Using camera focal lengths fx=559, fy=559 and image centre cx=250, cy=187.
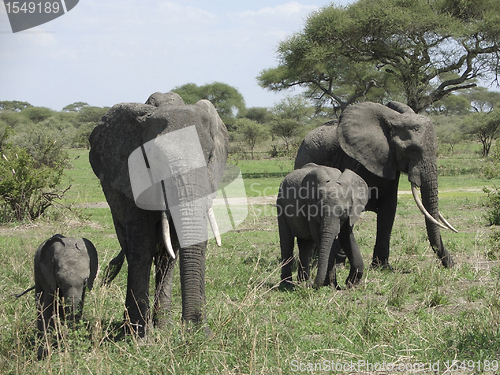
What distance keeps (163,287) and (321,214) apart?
1.94 m

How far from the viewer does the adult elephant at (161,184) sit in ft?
13.1

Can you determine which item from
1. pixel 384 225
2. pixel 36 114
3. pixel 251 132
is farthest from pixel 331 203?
pixel 36 114

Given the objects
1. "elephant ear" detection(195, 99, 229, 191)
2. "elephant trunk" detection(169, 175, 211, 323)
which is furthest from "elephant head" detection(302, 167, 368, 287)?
"elephant trunk" detection(169, 175, 211, 323)

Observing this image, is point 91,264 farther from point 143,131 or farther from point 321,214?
point 321,214

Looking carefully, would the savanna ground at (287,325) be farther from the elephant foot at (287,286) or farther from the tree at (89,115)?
the tree at (89,115)

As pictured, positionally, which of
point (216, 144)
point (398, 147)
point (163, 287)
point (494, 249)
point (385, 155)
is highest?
point (216, 144)

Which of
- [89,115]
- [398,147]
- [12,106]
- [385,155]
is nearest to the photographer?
[398,147]

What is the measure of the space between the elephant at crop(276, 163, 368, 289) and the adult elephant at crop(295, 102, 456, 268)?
3.60 ft

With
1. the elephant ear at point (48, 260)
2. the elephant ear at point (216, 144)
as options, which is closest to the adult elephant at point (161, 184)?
the elephant ear at point (216, 144)

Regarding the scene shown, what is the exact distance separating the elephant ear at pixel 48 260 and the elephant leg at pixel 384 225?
4.08 meters

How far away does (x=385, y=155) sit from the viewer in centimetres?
773

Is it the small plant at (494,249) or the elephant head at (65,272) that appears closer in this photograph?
the elephant head at (65,272)

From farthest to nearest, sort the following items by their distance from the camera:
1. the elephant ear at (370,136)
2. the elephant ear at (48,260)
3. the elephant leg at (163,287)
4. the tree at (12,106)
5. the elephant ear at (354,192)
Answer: the tree at (12,106), the elephant ear at (370,136), the elephant ear at (354,192), the elephant leg at (163,287), the elephant ear at (48,260)

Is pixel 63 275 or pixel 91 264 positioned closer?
pixel 63 275
